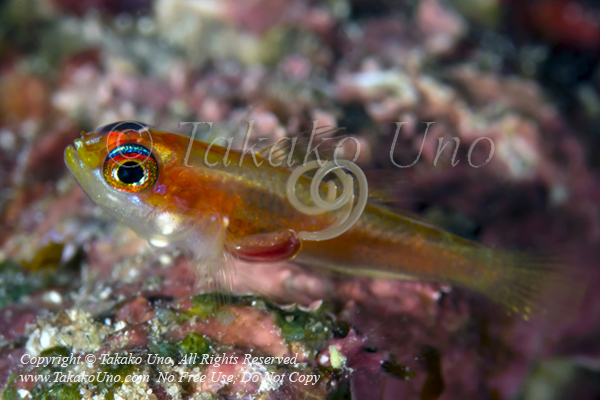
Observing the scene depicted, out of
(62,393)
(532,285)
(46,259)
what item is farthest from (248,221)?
(532,285)

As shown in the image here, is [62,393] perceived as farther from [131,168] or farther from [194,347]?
[131,168]

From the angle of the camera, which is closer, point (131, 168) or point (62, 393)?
point (62, 393)

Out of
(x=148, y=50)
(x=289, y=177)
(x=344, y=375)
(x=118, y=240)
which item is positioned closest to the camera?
(x=344, y=375)

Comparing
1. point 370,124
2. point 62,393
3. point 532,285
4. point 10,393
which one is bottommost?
point 10,393

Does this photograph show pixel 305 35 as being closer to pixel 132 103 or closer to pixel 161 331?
pixel 132 103

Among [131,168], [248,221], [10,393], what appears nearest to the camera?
[10,393]

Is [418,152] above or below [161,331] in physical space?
above

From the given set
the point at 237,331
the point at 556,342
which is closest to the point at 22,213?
the point at 237,331

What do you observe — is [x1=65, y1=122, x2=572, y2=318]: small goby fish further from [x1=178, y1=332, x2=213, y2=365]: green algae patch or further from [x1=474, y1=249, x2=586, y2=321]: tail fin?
[x1=178, y1=332, x2=213, y2=365]: green algae patch
